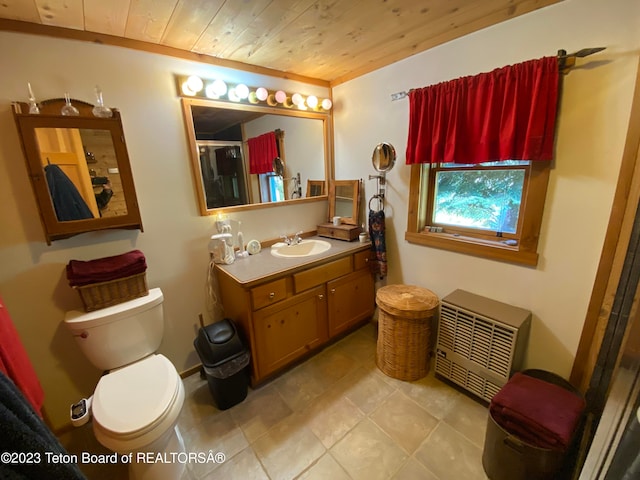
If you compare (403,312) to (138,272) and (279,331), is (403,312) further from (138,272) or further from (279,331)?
(138,272)

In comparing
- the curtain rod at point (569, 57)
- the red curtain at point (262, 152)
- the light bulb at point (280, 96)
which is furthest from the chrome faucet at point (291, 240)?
the curtain rod at point (569, 57)

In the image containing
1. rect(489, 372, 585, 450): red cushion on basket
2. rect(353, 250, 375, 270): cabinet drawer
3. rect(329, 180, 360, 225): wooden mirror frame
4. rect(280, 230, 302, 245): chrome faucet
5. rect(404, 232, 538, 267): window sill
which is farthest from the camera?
rect(329, 180, 360, 225): wooden mirror frame

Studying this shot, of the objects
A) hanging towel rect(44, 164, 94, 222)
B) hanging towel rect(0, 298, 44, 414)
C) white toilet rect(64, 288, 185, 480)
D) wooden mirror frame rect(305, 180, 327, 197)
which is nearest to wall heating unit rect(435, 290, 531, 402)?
wooden mirror frame rect(305, 180, 327, 197)

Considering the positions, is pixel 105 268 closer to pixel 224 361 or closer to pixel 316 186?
pixel 224 361

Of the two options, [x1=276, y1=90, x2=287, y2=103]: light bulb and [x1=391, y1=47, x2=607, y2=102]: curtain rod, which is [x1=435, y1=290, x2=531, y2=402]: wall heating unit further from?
[x1=276, y1=90, x2=287, y2=103]: light bulb

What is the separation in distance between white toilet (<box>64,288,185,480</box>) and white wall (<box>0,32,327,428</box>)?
0.25m

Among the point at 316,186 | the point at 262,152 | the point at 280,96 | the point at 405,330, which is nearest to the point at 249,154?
the point at 262,152

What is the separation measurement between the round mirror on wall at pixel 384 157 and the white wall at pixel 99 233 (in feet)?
3.31

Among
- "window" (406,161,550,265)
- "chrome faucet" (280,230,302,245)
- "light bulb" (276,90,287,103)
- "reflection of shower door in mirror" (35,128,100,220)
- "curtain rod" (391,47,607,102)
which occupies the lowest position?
"chrome faucet" (280,230,302,245)

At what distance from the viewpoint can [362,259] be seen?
2242mm

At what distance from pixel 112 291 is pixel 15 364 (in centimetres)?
51

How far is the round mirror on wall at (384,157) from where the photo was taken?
209 cm

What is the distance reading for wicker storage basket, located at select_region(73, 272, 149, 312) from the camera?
1.43 metres

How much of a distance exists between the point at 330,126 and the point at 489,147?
1.41 m
